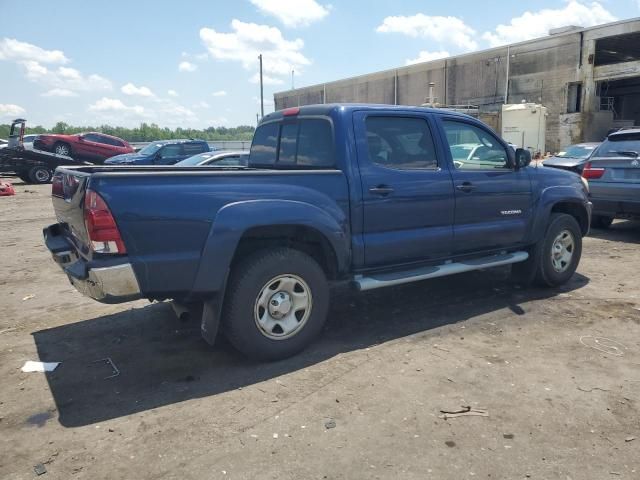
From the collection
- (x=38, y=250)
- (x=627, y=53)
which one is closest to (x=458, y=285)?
(x=38, y=250)

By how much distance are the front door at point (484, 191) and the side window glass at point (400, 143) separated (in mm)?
268

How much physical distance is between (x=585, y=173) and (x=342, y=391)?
7.74 meters

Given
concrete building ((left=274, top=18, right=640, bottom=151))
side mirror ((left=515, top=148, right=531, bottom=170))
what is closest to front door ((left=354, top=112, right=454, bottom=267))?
side mirror ((left=515, top=148, right=531, bottom=170))

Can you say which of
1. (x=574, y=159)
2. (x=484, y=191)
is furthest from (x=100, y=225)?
(x=574, y=159)

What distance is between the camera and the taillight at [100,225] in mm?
3270

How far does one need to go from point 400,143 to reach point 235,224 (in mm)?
1838

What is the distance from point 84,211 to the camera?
11.0 ft

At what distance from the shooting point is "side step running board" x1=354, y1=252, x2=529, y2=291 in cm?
435

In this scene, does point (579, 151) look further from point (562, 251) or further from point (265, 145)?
point (265, 145)

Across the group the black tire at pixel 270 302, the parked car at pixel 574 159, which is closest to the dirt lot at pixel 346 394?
the black tire at pixel 270 302

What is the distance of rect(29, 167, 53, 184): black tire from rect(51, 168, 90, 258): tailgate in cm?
1879

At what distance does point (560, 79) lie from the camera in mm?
31922

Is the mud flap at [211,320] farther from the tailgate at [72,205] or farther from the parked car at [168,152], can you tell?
the parked car at [168,152]

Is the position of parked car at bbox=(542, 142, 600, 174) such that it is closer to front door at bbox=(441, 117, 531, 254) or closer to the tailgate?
front door at bbox=(441, 117, 531, 254)
